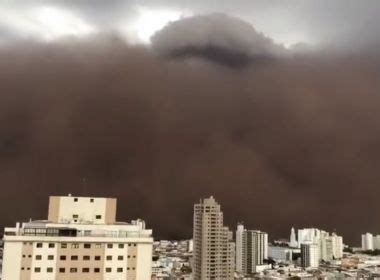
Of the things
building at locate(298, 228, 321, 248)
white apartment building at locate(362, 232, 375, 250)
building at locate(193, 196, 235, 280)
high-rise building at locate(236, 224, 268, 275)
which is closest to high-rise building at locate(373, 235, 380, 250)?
white apartment building at locate(362, 232, 375, 250)

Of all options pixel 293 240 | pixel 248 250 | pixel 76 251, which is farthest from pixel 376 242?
pixel 76 251

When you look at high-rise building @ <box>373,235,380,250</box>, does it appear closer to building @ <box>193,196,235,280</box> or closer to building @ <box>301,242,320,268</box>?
building @ <box>301,242,320,268</box>

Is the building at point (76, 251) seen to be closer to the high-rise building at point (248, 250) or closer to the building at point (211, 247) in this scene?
the building at point (211, 247)

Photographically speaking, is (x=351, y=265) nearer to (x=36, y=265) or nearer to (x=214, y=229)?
(x=214, y=229)

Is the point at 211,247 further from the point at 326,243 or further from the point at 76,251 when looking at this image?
the point at 326,243

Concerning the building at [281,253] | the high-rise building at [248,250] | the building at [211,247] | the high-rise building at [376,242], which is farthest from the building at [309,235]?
the building at [211,247]

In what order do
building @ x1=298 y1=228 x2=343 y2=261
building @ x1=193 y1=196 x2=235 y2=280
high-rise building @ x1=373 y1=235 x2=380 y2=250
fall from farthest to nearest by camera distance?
high-rise building @ x1=373 y1=235 x2=380 y2=250 → building @ x1=298 y1=228 x2=343 y2=261 → building @ x1=193 y1=196 x2=235 y2=280
